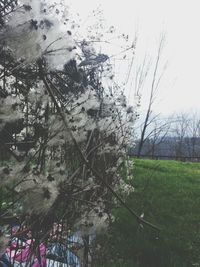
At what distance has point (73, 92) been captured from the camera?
2.92 meters

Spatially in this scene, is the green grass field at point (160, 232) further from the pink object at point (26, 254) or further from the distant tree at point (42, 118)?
the distant tree at point (42, 118)

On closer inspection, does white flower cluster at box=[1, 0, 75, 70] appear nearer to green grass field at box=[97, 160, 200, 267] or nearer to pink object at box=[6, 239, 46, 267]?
pink object at box=[6, 239, 46, 267]

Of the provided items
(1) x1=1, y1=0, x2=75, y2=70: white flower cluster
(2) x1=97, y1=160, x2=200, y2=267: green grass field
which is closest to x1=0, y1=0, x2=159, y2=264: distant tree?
(1) x1=1, y1=0, x2=75, y2=70: white flower cluster

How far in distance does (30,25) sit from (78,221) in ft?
5.00

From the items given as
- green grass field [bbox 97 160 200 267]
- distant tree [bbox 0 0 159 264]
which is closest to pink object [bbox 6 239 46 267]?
distant tree [bbox 0 0 159 264]

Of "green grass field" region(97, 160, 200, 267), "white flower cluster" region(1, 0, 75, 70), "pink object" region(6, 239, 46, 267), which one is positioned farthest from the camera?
"green grass field" region(97, 160, 200, 267)

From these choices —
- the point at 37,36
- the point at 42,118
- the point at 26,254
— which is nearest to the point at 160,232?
the point at 26,254

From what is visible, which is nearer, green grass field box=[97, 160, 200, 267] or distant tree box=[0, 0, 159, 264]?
distant tree box=[0, 0, 159, 264]

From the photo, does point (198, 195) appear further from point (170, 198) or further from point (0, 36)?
point (0, 36)

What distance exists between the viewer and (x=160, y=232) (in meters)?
6.64

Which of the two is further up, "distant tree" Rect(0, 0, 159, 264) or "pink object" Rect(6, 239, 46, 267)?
"distant tree" Rect(0, 0, 159, 264)

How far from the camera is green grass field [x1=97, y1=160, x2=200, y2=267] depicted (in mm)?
7613

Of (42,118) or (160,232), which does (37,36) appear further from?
(160,232)

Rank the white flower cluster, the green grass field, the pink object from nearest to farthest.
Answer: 1. the white flower cluster
2. the pink object
3. the green grass field
